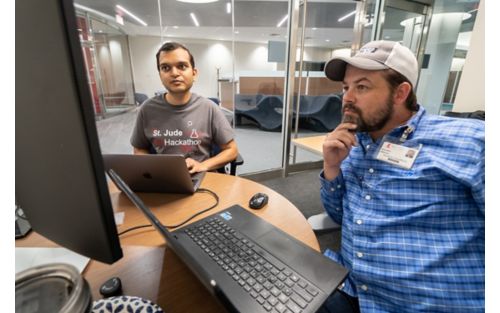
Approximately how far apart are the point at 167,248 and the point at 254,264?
28cm

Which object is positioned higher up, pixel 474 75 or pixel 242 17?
pixel 242 17

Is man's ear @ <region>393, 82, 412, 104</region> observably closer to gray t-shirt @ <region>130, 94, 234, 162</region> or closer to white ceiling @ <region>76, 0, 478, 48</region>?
gray t-shirt @ <region>130, 94, 234, 162</region>

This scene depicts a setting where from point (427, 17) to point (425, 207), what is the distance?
4.36 metres

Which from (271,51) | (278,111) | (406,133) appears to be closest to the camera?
(406,133)

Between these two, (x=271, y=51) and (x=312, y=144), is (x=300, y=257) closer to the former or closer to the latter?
(x=312, y=144)

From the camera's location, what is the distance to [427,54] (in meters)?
4.16

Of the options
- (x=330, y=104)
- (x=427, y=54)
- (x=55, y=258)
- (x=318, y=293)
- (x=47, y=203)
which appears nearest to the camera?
(x=47, y=203)

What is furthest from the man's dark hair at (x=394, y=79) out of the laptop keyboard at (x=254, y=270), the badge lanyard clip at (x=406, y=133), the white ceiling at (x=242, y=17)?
the white ceiling at (x=242, y=17)

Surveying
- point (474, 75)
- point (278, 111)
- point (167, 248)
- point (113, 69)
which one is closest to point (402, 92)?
point (167, 248)

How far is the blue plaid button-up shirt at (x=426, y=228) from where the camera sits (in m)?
0.78

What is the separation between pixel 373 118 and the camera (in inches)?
38.6

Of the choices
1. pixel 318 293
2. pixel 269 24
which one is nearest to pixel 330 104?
Answer: pixel 269 24

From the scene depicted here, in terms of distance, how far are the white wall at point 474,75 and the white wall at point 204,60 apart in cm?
164

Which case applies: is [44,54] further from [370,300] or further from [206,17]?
[206,17]
